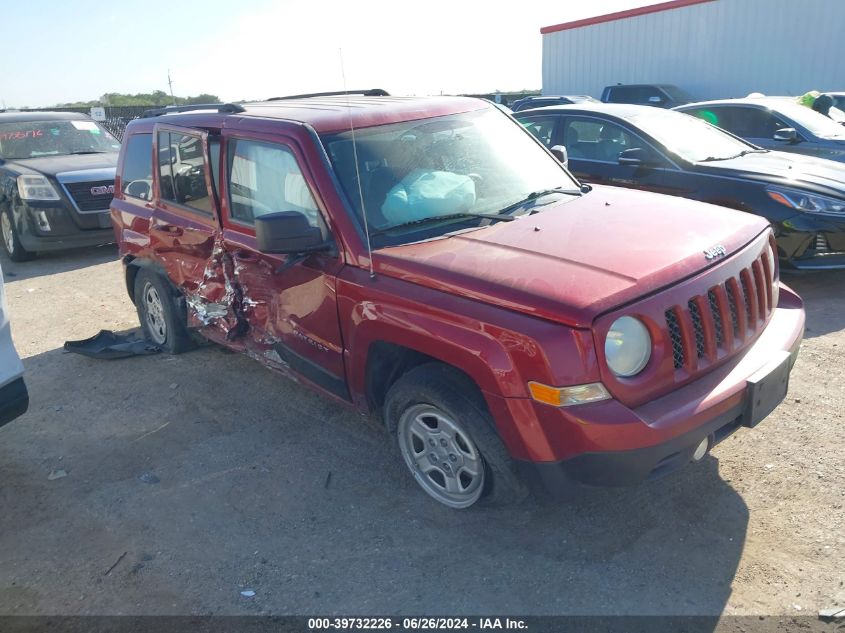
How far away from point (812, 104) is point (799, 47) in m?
8.89

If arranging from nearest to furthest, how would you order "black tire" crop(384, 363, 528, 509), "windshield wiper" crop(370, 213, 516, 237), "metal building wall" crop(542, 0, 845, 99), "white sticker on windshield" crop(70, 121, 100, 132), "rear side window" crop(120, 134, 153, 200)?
"black tire" crop(384, 363, 528, 509)
"windshield wiper" crop(370, 213, 516, 237)
"rear side window" crop(120, 134, 153, 200)
"white sticker on windshield" crop(70, 121, 100, 132)
"metal building wall" crop(542, 0, 845, 99)

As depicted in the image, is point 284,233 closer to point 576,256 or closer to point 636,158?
point 576,256

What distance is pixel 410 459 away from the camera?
358cm

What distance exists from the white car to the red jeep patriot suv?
1244 millimetres

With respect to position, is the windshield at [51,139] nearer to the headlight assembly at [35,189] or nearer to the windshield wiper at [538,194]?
the headlight assembly at [35,189]

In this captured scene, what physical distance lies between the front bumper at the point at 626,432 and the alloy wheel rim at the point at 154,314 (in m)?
3.66

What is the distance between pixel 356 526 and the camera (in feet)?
11.3

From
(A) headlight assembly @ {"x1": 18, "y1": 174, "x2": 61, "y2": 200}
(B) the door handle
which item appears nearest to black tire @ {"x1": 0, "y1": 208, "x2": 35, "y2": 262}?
(A) headlight assembly @ {"x1": 18, "y1": 174, "x2": 61, "y2": 200}

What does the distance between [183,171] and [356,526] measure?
8.99ft

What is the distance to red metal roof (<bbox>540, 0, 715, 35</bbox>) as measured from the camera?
20641 millimetres

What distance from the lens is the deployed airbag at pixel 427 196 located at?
3637 millimetres

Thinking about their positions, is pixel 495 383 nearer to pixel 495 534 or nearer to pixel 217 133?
pixel 495 534

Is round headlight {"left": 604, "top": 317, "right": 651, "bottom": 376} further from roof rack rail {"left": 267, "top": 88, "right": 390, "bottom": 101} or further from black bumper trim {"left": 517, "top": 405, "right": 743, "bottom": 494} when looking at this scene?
roof rack rail {"left": 267, "top": 88, "right": 390, "bottom": 101}

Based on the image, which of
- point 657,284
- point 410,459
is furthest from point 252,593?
point 657,284
